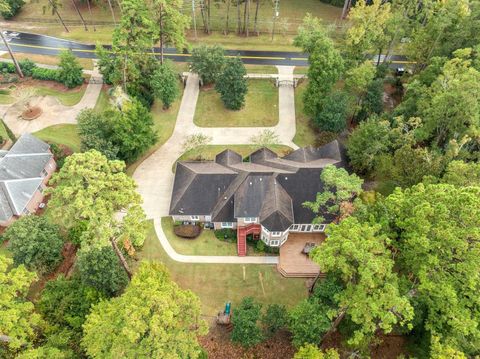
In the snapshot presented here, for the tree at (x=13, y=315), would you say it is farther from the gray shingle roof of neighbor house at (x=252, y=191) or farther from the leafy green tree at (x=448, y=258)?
the leafy green tree at (x=448, y=258)

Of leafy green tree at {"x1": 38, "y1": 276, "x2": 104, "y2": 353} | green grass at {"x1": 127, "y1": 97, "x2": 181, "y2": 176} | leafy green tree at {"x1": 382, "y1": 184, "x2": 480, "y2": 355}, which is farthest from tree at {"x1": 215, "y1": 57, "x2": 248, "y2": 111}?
leafy green tree at {"x1": 38, "y1": 276, "x2": 104, "y2": 353}

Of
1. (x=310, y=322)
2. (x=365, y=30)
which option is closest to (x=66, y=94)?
(x=365, y=30)

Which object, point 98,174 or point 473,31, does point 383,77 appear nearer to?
point 473,31

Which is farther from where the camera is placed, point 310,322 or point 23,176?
point 23,176

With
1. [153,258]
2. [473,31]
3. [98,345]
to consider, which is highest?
[473,31]

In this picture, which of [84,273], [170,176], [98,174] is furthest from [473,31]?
[84,273]

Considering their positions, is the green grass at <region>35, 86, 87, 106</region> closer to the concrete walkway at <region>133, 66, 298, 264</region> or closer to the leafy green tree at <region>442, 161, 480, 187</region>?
the concrete walkway at <region>133, 66, 298, 264</region>

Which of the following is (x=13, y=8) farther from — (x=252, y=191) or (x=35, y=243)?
(x=252, y=191)
